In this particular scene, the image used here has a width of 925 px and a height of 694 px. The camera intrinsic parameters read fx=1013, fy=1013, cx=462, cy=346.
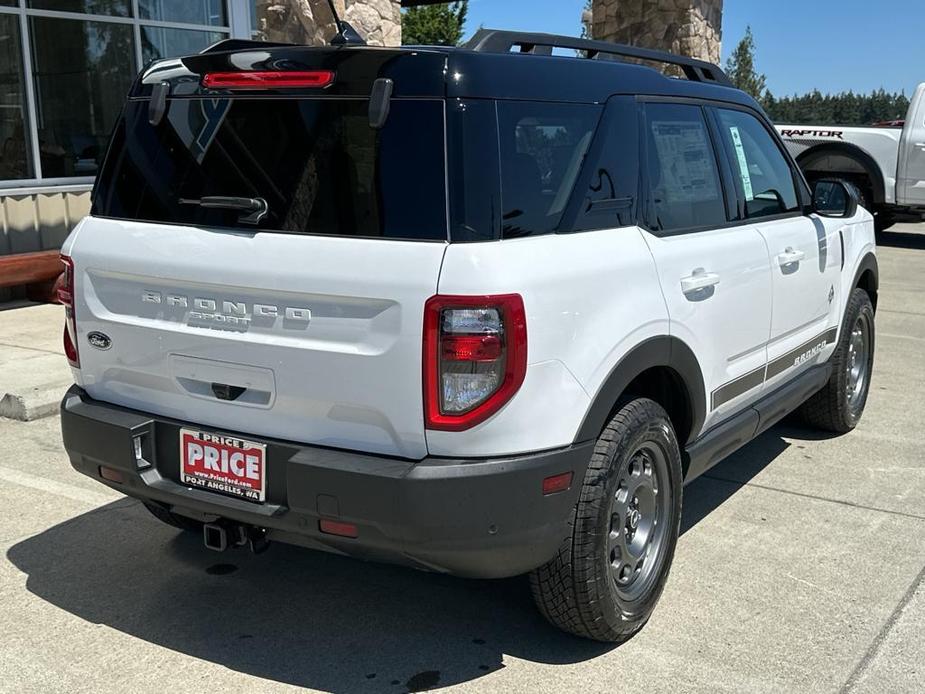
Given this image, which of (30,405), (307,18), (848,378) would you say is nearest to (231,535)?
(30,405)

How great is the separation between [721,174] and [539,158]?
133 centimetres

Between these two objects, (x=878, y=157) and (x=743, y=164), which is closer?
(x=743, y=164)

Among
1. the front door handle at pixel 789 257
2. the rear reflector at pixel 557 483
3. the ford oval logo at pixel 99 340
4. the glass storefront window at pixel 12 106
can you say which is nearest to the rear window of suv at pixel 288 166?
the ford oval logo at pixel 99 340

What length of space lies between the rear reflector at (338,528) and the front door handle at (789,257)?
2.36m

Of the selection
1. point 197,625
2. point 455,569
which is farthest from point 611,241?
point 197,625

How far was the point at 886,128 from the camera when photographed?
14641 millimetres

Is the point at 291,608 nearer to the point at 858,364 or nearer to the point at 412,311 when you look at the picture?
the point at 412,311

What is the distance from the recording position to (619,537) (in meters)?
3.37

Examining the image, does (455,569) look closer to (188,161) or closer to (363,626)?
(363,626)

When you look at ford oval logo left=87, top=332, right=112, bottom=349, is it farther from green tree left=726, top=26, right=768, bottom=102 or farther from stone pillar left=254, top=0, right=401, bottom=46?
green tree left=726, top=26, right=768, bottom=102

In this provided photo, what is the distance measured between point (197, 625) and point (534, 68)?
7.18ft

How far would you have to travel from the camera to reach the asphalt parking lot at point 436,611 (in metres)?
3.21

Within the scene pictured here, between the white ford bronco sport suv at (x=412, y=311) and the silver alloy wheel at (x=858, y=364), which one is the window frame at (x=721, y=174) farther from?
the silver alloy wheel at (x=858, y=364)

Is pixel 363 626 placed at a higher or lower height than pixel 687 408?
lower
